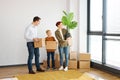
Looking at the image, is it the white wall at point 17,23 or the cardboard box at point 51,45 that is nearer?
the cardboard box at point 51,45

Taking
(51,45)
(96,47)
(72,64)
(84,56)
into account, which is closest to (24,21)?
(51,45)

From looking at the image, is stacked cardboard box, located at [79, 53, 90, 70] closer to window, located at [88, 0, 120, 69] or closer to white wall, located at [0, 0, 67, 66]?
window, located at [88, 0, 120, 69]

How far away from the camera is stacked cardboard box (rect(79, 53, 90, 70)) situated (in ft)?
18.8

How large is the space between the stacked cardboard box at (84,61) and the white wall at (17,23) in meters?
1.31

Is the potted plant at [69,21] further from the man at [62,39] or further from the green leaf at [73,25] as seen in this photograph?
the man at [62,39]

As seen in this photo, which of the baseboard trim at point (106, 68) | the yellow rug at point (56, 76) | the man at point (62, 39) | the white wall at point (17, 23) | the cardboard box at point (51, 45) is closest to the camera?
the yellow rug at point (56, 76)

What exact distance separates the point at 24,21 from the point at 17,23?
0.23 meters

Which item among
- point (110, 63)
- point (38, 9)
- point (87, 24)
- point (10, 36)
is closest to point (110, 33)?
point (110, 63)

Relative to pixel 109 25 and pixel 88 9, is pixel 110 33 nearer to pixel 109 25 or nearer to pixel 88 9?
pixel 109 25

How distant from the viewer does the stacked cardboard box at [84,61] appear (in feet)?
18.8

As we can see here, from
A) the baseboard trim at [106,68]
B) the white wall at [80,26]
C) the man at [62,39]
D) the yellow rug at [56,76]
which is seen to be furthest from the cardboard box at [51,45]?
the baseboard trim at [106,68]

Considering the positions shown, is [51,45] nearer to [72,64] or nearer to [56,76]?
[72,64]

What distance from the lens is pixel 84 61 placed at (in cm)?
579

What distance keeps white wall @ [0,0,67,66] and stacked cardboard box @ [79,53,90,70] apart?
1.31 m
